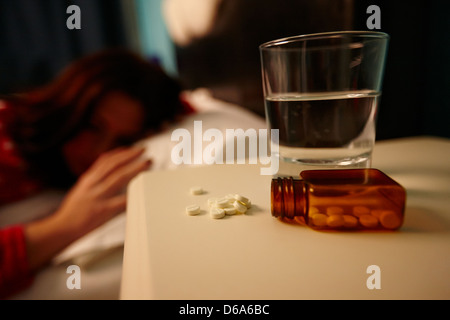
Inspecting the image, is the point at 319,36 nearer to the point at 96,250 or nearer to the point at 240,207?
the point at 240,207

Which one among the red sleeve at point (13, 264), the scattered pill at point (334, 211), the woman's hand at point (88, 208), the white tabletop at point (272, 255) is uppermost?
the scattered pill at point (334, 211)

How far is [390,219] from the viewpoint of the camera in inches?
10.0

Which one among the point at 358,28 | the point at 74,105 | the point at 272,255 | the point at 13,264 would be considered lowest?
the point at 13,264

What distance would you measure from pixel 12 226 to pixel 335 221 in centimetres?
68

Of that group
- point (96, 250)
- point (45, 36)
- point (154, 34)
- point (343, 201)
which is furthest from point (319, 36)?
point (45, 36)

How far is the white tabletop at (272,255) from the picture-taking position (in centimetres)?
20

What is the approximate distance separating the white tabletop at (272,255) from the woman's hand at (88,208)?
0.28 m

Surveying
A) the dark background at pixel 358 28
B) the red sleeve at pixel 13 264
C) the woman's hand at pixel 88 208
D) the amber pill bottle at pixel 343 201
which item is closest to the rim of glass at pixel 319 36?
the amber pill bottle at pixel 343 201

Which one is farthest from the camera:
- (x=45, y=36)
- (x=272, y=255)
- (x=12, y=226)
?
(x=45, y=36)

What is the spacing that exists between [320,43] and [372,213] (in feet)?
0.61

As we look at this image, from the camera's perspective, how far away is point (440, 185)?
0.35m

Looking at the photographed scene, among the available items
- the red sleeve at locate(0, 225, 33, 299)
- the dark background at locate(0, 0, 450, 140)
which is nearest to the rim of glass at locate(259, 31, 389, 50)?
the dark background at locate(0, 0, 450, 140)

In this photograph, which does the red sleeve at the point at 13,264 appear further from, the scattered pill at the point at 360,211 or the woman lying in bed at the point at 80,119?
the scattered pill at the point at 360,211
